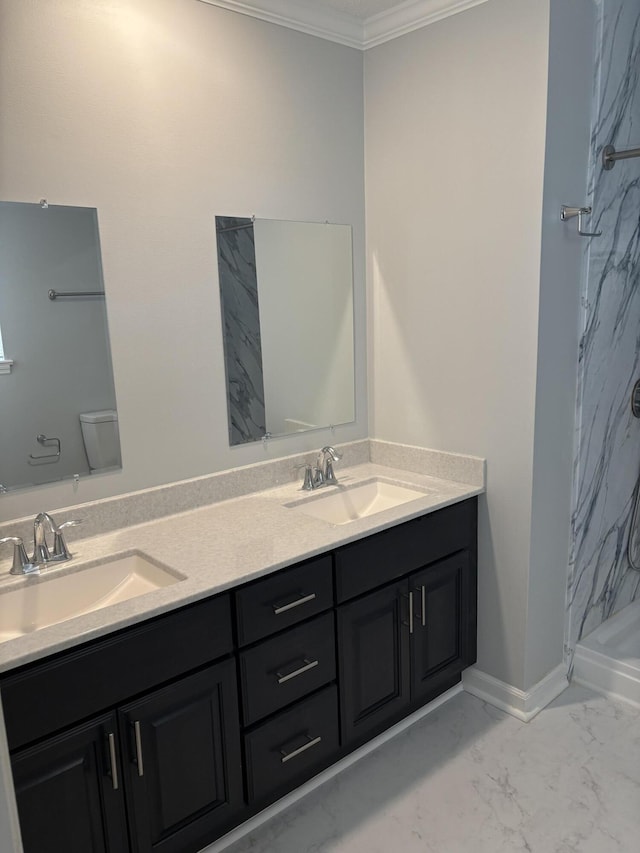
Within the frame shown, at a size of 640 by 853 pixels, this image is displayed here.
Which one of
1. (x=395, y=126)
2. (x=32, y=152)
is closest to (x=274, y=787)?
(x=32, y=152)

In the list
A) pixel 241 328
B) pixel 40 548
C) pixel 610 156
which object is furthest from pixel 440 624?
pixel 610 156

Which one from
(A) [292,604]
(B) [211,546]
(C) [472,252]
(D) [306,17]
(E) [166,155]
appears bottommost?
(A) [292,604]

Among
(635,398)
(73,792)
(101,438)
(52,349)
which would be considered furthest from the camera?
(635,398)

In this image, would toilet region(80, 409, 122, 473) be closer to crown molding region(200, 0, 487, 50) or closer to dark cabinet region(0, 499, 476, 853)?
dark cabinet region(0, 499, 476, 853)

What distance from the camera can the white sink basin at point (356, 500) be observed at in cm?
241

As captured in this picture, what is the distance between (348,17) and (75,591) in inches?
85.1

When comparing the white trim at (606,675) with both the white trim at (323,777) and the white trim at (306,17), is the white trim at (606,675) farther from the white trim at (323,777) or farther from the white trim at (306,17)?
the white trim at (306,17)

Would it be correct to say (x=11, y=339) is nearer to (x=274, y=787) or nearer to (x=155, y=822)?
(x=155, y=822)

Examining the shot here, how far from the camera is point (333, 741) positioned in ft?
6.81

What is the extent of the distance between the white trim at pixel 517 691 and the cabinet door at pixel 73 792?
1435 mm

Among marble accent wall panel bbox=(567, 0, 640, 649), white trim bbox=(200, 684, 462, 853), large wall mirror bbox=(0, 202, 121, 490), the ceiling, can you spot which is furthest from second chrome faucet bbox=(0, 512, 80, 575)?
the ceiling

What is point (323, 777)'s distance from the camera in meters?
2.15

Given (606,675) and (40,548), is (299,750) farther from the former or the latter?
(606,675)

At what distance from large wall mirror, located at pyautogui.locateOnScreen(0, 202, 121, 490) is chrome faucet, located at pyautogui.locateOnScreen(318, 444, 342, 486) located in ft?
2.67
